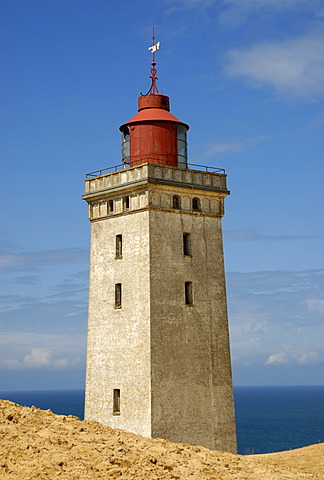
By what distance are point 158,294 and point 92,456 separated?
527 inches

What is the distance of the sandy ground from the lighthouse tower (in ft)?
32.7

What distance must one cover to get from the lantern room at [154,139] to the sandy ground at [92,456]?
14601 millimetres

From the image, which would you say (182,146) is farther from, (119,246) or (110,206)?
(119,246)

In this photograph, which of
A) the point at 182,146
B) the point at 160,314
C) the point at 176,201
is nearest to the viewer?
the point at 160,314

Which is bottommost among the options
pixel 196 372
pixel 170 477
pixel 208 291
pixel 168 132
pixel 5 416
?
pixel 170 477

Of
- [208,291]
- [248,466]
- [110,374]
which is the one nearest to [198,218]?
[208,291]

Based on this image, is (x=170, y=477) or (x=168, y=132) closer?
(x=170, y=477)

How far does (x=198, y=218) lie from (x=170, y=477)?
52.4 feet

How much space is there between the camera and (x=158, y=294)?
27641 mm

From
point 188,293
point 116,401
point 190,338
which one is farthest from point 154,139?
point 116,401

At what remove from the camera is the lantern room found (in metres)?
29.6

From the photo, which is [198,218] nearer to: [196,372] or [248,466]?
[196,372]

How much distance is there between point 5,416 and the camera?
619 inches

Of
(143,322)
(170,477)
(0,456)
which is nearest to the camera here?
(0,456)
